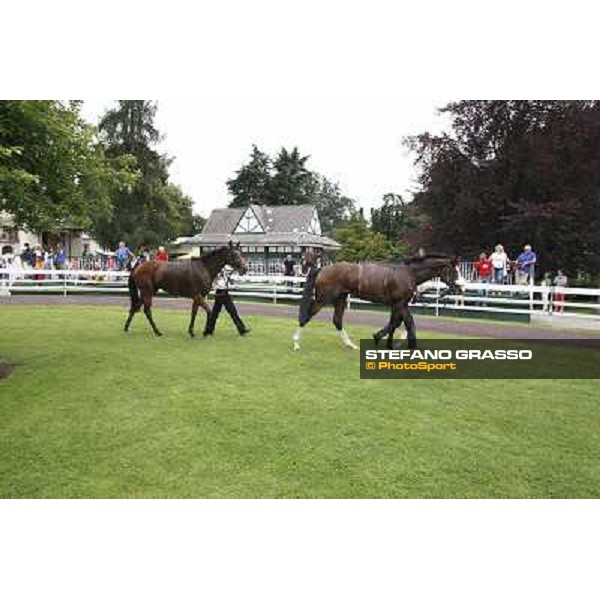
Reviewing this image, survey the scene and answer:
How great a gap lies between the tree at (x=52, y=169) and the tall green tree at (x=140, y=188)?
29.7 metres

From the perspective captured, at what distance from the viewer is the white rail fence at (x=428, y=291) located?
13.7 metres

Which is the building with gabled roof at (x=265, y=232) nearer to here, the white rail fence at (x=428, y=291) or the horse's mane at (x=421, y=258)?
the white rail fence at (x=428, y=291)

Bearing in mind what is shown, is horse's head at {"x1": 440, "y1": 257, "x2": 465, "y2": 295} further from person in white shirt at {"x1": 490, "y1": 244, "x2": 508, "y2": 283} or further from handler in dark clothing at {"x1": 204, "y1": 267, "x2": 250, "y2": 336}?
person in white shirt at {"x1": 490, "y1": 244, "x2": 508, "y2": 283}

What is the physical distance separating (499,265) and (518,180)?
429 centimetres

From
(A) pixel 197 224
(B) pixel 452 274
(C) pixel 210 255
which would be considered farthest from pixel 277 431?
(A) pixel 197 224

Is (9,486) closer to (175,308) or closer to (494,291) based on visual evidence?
(175,308)

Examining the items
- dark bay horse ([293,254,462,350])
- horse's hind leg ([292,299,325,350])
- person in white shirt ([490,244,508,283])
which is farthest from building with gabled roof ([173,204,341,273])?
horse's hind leg ([292,299,325,350])

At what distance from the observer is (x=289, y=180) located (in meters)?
48.8

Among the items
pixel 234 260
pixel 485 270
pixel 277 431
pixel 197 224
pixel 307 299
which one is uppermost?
pixel 197 224

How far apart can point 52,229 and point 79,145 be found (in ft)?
4.04

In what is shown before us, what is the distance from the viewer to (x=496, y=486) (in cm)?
397

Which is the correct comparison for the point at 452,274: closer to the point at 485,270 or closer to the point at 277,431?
the point at 277,431

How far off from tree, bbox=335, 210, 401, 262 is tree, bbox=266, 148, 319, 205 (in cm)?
1662

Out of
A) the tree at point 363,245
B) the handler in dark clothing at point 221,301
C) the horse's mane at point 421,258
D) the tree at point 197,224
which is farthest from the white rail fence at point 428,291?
the tree at point 197,224
